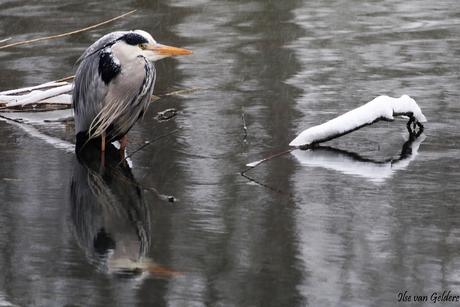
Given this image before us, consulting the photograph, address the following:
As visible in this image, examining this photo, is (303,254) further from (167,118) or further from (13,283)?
(167,118)

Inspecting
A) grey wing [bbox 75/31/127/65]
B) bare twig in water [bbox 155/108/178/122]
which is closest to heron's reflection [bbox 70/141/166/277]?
grey wing [bbox 75/31/127/65]

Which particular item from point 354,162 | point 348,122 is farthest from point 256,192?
point 348,122

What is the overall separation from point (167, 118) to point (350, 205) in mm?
2583

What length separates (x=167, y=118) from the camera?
740cm

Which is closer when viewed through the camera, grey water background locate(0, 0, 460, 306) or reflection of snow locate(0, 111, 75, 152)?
grey water background locate(0, 0, 460, 306)

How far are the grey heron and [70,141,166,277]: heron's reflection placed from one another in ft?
0.82

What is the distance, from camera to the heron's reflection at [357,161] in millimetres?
5828

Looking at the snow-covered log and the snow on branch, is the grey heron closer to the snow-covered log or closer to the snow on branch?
the snow-covered log

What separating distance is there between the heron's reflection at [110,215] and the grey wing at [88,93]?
25cm

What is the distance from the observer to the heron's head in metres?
6.15

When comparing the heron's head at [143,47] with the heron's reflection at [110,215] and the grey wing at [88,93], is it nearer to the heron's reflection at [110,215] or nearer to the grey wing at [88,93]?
the grey wing at [88,93]

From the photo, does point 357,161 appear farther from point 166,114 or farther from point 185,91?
point 185,91

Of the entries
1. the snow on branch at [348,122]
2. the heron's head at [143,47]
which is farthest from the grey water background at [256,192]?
the heron's head at [143,47]

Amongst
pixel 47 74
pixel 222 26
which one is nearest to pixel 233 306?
pixel 47 74
